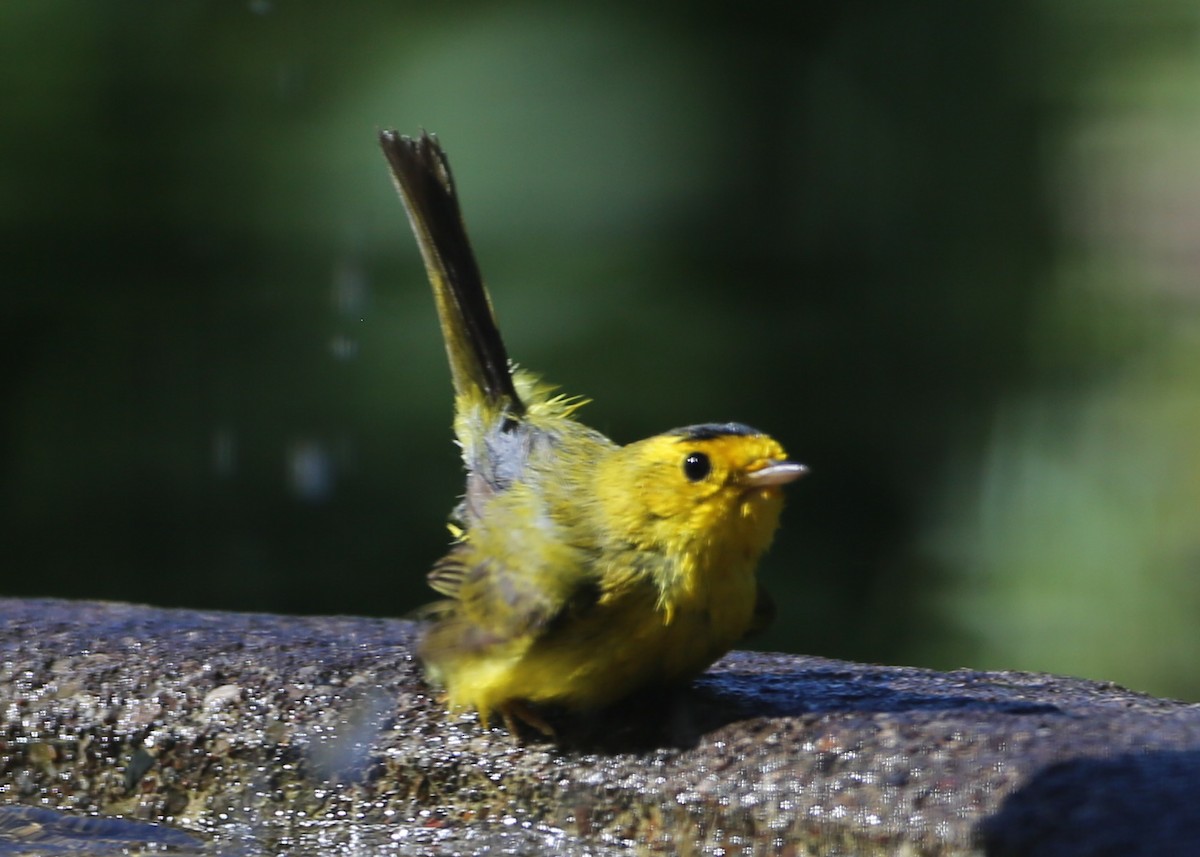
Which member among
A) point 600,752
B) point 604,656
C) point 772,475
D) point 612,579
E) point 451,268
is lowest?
point 600,752

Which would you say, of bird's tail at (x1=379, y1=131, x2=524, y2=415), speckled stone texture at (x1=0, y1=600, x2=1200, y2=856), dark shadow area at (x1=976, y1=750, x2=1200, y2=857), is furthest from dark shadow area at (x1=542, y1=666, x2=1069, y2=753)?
bird's tail at (x1=379, y1=131, x2=524, y2=415)

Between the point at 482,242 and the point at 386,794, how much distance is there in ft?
8.47

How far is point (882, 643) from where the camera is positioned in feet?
15.3

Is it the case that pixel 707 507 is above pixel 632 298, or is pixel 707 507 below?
below

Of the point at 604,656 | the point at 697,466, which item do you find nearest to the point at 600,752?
the point at 604,656

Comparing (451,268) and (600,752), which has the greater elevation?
Answer: (451,268)

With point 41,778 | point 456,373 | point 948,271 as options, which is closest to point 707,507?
point 456,373

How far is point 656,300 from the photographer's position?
4.69 metres

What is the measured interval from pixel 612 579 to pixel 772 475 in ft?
0.88

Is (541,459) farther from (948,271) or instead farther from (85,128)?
(85,128)

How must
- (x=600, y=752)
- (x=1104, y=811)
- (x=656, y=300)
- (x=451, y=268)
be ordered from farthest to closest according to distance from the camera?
1. (x=656, y=300)
2. (x=451, y=268)
3. (x=600, y=752)
4. (x=1104, y=811)

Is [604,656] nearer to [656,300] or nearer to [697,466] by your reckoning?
[697,466]

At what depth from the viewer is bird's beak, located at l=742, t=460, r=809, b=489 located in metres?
2.22

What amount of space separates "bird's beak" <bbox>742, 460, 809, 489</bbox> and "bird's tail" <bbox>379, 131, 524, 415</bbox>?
75cm
